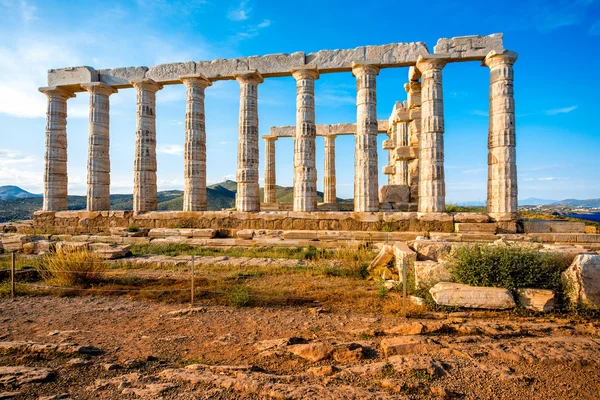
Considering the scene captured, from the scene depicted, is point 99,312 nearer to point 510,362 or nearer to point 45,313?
point 45,313

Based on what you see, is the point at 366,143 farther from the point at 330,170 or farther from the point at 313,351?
the point at 313,351

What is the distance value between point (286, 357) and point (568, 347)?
373cm

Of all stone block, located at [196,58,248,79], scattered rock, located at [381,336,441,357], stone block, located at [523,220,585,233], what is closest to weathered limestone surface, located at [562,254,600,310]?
scattered rock, located at [381,336,441,357]

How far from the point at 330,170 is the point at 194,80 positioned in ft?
42.0

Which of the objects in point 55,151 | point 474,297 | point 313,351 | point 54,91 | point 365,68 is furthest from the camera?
point 55,151

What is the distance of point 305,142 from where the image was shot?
15.8 meters

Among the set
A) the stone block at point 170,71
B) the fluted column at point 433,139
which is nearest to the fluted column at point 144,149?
the stone block at point 170,71

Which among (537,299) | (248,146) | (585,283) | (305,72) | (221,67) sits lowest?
(537,299)

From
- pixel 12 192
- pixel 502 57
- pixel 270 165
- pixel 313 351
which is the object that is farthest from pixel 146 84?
pixel 12 192

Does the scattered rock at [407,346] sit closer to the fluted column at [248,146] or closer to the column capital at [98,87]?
the fluted column at [248,146]

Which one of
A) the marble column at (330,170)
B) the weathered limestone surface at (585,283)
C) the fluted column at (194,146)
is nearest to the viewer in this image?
the weathered limestone surface at (585,283)

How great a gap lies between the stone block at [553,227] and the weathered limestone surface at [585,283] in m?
8.03

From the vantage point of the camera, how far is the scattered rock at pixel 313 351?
439cm

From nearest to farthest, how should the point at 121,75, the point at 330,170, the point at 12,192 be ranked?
the point at 121,75, the point at 330,170, the point at 12,192
